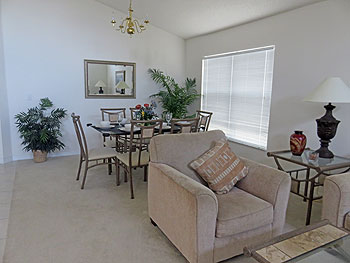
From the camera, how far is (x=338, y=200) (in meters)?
2.01

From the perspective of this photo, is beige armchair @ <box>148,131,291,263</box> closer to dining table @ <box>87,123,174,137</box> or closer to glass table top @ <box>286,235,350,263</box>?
glass table top @ <box>286,235,350,263</box>

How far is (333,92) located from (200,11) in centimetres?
259

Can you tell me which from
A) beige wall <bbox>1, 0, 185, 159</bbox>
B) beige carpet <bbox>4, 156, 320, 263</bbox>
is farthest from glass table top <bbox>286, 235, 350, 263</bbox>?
beige wall <bbox>1, 0, 185, 159</bbox>

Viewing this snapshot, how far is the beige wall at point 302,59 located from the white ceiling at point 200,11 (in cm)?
17

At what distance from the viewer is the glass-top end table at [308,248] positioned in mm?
1413

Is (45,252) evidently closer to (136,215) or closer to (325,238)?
(136,215)

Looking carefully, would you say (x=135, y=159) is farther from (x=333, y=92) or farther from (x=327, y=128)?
(x=333, y=92)

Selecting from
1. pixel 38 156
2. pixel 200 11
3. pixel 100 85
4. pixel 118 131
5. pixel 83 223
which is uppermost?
pixel 200 11

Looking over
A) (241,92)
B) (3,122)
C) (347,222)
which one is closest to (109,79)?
(3,122)

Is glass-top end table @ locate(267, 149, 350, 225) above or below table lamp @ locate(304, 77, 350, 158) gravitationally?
below

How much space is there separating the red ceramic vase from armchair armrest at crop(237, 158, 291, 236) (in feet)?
2.49

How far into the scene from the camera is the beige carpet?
218 centimetres

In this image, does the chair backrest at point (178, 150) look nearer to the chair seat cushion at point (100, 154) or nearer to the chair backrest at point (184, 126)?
the chair backrest at point (184, 126)

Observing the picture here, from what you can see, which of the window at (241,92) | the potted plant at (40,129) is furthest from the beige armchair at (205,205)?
the potted plant at (40,129)
